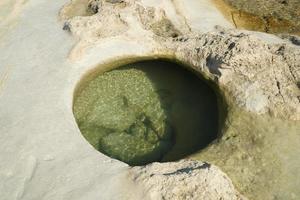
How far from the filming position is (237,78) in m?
12.9

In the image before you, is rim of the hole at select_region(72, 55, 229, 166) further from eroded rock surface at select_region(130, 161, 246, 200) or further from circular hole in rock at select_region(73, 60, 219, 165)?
eroded rock surface at select_region(130, 161, 246, 200)

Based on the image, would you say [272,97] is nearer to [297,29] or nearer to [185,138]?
[185,138]

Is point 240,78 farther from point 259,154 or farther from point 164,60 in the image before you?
point 164,60

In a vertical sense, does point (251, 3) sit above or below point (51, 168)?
below

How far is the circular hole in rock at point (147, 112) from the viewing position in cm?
1205

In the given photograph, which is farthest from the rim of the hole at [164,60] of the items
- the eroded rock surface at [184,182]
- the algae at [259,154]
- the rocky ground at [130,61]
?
the eroded rock surface at [184,182]

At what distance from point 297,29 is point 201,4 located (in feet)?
11.8

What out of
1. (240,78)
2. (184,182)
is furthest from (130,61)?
(184,182)

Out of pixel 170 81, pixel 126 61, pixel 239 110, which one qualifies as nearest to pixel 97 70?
pixel 126 61

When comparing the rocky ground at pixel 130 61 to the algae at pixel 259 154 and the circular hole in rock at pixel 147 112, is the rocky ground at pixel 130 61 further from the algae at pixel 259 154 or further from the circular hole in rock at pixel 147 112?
the circular hole in rock at pixel 147 112

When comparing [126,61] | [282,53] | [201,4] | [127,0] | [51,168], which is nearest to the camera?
[51,168]

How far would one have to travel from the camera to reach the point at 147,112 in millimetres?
13117

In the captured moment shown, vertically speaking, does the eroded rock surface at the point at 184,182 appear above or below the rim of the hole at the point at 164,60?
above

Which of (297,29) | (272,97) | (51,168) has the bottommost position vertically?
(297,29)
